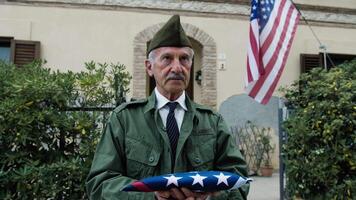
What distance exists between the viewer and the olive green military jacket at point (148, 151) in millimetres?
1635

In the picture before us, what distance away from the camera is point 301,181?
14.1ft

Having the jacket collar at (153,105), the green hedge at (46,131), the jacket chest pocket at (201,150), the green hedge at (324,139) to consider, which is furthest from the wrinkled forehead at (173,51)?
the green hedge at (324,139)

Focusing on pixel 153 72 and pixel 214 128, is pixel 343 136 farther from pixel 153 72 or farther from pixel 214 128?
pixel 153 72

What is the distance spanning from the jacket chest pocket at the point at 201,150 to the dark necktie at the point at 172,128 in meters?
0.06

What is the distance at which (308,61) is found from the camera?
942 centimetres

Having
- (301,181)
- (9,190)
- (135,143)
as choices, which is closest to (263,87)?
(301,181)

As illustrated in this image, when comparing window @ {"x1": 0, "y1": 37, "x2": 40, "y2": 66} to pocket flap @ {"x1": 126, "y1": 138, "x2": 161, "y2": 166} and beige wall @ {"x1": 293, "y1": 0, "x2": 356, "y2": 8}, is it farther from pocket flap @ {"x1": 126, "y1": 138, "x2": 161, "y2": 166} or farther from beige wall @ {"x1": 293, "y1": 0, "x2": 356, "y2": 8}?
pocket flap @ {"x1": 126, "y1": 138, "x2": 161, "y2": 166}

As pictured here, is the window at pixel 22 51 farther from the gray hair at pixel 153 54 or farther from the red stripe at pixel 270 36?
the gray hair at pixel 153 54

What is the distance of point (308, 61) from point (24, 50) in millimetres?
6798

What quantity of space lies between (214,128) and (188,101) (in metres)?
0.19

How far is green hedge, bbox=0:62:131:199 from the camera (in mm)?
2953

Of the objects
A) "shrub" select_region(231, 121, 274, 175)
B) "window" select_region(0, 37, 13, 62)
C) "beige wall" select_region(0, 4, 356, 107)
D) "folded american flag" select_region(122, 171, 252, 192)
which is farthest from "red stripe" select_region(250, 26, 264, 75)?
"window" select_region(0, 37, 13, 62)

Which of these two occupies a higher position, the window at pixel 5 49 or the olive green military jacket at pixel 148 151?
the window at pixel 5 49

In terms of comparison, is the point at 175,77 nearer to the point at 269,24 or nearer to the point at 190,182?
the point at 190,182
